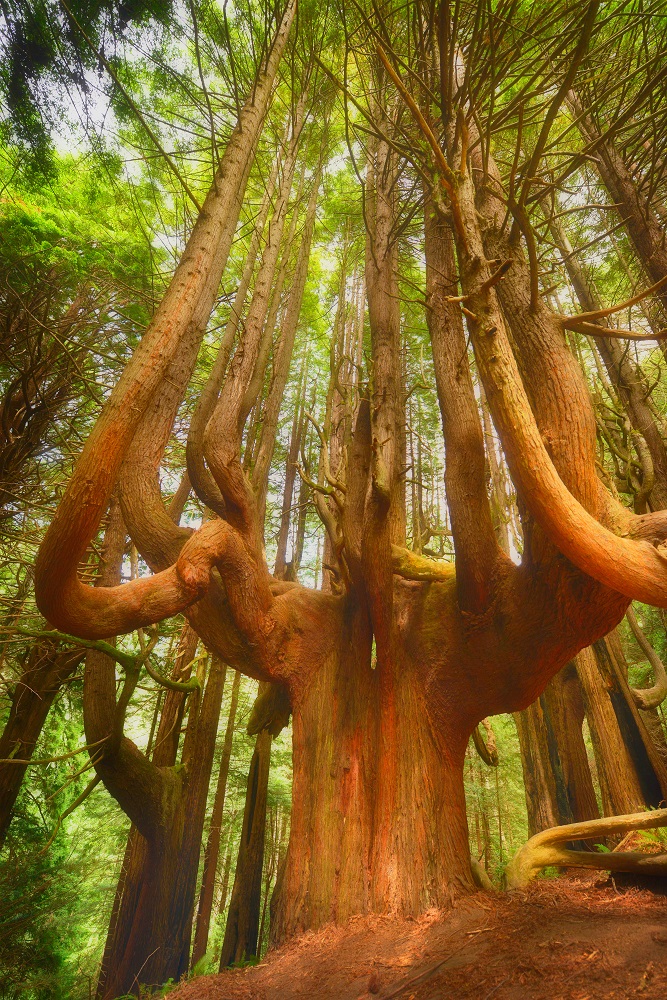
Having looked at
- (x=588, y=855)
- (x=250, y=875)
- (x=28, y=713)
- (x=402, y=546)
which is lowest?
(x=250, y=875)

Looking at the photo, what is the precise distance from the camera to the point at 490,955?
2.24 meters

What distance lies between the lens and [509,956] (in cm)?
216

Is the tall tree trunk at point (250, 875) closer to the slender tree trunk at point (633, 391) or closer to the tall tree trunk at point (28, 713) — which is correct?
the tall tree trunk at point (28, 713)

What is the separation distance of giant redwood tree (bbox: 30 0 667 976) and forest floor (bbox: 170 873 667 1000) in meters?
0.34

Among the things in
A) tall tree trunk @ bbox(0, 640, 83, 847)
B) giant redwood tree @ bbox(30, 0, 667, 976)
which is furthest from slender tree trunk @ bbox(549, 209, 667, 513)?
tall tree trunk @ bbox(0, 640, 83, 847)

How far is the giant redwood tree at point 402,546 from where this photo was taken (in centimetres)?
270

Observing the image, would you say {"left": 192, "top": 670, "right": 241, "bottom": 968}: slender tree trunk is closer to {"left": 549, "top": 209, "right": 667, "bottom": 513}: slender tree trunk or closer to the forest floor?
the forest floor

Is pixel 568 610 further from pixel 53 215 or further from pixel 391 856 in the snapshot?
pixel 53 215

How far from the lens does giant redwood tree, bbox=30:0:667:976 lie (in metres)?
2.70

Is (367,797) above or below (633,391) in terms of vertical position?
below

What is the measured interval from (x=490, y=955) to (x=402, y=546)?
3253 mm

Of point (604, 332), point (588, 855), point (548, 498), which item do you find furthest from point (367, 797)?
point (604, 332)

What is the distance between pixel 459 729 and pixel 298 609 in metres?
1.81

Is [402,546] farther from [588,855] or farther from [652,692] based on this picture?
[652,692]
